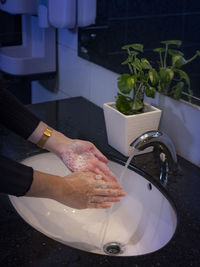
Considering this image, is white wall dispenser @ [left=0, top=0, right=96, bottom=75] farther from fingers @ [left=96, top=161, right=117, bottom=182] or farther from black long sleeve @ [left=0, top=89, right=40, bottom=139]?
fingers @ [left=96, top=161, right=117, bottom=182]

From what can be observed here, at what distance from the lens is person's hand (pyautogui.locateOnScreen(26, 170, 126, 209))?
0.95m

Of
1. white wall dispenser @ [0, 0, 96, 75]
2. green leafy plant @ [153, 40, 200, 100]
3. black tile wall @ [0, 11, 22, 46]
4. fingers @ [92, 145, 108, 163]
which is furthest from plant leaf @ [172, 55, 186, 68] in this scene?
black tile wall @ [0, 11, 22, 46]

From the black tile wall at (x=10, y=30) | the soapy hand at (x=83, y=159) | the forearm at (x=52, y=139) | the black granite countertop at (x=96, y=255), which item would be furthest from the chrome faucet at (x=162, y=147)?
the black tile wall at (x=10, y=30)

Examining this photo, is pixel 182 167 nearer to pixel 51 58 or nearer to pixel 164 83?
pixel 164 83

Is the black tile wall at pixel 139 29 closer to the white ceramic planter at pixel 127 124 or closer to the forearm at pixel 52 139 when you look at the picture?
the white ceramic planter at pixel 127 124

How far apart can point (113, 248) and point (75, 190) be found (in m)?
0.30

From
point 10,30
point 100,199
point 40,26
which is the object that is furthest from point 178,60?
point 10,30

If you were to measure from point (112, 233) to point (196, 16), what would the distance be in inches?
29.6

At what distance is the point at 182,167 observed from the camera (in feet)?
4.33

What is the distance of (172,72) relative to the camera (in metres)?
1.29

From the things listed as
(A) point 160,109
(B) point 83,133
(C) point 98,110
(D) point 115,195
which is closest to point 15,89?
(C) point 98,110

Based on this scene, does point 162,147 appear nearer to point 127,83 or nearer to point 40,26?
point 127,83

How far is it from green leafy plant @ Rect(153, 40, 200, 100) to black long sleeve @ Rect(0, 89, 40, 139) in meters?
0.42

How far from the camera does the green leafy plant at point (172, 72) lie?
127 centimetres
